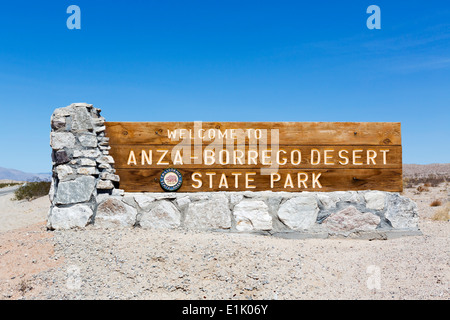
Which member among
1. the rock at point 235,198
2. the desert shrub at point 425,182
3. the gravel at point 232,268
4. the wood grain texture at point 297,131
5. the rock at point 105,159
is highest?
the wood grain texture at point 297,131

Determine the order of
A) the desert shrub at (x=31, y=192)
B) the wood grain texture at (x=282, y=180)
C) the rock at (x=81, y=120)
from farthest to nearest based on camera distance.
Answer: the desert shrub at (x=31, y=192) < the wood grain texture at (x=282, y=180) < the rock at (x=81, y=120)

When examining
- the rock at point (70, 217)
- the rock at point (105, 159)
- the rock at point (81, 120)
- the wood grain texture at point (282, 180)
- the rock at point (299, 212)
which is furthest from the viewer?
the wood grain texture at point (282, 180)

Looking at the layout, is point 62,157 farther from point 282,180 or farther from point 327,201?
point 327,201

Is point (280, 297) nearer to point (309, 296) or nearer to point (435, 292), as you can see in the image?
point (309, 296)

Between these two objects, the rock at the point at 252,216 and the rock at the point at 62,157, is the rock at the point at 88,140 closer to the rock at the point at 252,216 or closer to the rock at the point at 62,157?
the rock at the point at 62,157

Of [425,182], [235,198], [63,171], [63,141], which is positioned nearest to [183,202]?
[235,198]

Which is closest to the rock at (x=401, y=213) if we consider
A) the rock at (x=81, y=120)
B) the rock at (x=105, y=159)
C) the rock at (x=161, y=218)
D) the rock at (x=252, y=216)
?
the rock at (x=252, y=216)

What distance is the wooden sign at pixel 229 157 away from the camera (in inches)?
285

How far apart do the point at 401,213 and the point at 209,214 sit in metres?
3.54

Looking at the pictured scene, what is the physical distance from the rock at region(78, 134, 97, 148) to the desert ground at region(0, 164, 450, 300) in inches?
59.0

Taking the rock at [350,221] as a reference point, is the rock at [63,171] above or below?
above

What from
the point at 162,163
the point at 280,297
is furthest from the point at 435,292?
the point at 162,163

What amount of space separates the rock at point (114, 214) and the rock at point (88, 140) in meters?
1.03

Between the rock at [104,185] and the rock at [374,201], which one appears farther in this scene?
the rock at [374,201]
